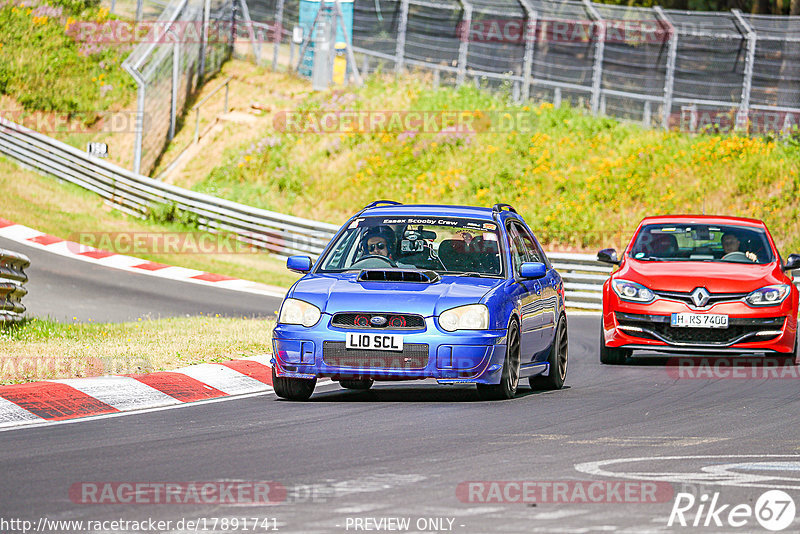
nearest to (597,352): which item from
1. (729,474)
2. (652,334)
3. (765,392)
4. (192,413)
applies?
(652,334)

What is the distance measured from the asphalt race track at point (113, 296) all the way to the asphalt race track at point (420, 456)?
842 cm

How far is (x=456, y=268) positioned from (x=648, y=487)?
15.5 ft

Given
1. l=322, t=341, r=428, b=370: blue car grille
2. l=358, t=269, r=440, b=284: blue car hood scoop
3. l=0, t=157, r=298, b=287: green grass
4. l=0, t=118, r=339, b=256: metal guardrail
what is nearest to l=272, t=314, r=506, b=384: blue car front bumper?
l=322, t=341, r=428, b=370: blue car grille

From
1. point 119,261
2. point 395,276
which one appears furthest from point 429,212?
point 119,261

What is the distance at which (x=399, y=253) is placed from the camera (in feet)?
36.7

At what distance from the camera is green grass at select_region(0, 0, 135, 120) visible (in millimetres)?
38188

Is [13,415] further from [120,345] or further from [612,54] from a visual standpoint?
[612,54]

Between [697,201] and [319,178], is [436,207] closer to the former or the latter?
[697,201]

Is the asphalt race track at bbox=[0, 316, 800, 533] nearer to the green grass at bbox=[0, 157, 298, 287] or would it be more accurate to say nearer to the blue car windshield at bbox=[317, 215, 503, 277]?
the blue car windshield at bbox=[317, 215, 503, 277]

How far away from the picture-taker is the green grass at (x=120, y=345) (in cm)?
1121

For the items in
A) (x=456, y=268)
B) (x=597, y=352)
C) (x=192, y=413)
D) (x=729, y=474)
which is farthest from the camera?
(x=597, y=352)

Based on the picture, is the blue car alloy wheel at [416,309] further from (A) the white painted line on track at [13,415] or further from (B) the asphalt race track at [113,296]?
(B) the asphalt race track at [113,296]

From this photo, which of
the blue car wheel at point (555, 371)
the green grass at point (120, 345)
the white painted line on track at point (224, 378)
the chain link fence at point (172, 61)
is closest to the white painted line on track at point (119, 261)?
the chain link fence at point (172, 61)

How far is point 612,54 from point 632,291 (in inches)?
747
